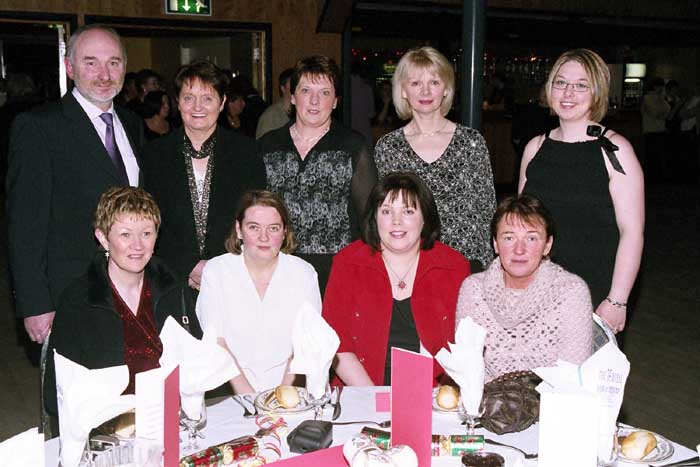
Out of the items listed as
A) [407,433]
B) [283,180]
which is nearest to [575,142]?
[283,180]

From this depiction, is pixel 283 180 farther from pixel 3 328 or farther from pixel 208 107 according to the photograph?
pixel 3 328

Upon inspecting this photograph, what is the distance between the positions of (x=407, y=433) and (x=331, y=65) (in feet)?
6.53

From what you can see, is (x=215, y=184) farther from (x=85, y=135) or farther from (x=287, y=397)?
(x=287, y=397)

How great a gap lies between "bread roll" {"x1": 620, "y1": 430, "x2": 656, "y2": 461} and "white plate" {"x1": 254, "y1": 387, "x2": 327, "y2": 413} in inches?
30.9

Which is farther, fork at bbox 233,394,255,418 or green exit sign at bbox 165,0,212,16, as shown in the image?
green exit sign at bbox 165,0,212,16

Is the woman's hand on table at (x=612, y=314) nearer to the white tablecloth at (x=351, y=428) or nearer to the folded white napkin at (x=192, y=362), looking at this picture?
the white tablecloth at (x=351, y=428)

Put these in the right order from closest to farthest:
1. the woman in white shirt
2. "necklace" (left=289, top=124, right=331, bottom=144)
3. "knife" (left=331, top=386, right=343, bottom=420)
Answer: "knife" (left=331, top=386, right=343, bottom=420), the woman in white shirt, "necklace" (left=289, top=124, right=331, bottom=144)

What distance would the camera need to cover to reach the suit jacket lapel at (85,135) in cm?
304

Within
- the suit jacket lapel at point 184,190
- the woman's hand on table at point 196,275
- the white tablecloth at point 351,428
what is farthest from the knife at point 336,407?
the suit jacket lapel at point 184,190

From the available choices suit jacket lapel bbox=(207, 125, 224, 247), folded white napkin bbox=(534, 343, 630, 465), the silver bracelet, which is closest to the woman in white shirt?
suit jacket lapel bbox=(207, 125, 224, 247)

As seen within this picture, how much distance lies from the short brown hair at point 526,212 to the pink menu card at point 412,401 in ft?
3.52

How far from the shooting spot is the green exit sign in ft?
25.2

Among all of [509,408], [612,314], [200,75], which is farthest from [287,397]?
[200,75]

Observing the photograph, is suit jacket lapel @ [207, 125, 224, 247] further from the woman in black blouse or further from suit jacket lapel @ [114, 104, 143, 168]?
suit jacket lapel @ [114, 104, 143, 168]
